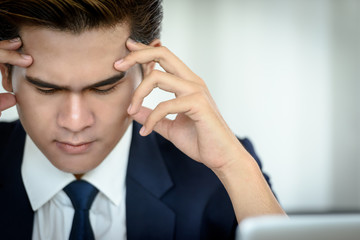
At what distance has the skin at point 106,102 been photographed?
152 cm

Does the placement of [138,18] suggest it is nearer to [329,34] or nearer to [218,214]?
[218,214]

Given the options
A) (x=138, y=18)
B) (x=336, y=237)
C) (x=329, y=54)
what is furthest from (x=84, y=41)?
(x=329, y=54)

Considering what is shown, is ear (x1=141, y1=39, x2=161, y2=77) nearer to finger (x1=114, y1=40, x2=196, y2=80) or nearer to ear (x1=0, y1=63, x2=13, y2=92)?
finger (x1=114, y1=40, x2=196, y2=80)

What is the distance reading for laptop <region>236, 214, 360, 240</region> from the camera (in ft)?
2.46

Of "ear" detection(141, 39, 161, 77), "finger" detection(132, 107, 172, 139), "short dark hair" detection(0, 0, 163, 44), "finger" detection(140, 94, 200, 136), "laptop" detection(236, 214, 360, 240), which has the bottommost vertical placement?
"laptop" detection(236, 214, 360, 240)

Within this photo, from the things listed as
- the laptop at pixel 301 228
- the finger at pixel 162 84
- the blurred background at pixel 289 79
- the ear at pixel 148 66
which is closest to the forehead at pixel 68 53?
the finger at pixel 162 84

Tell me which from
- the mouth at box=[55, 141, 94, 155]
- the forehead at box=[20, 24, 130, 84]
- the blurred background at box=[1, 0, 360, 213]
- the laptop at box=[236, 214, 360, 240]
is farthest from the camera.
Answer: the blurred background at box=[1, 0, 360, 213]

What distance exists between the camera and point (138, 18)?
1720mm

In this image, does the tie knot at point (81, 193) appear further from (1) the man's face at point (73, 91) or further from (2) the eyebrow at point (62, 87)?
(2) the eyebrow at point (62, 87)

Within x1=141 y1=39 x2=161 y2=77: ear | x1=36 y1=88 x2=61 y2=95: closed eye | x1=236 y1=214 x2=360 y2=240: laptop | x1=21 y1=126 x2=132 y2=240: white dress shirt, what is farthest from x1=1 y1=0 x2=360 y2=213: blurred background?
x1=236 y1=214 x2=360 y2=240: laptop

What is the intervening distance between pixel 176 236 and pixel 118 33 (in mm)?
786

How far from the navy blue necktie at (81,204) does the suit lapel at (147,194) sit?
0.14 m

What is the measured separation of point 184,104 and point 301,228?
829 mm

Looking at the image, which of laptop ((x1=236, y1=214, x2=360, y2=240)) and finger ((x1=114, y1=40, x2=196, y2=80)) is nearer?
laptop ((x1=236, y1=214, x2=360, y2=240))
